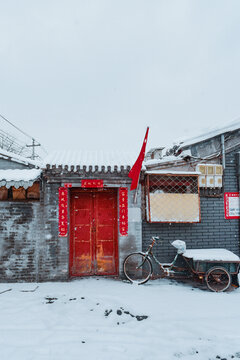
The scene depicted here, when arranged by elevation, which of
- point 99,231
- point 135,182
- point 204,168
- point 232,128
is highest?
point 232,128

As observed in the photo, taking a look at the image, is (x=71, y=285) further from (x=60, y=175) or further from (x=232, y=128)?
(x=232, y=128)

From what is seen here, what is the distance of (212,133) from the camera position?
7.96 metres

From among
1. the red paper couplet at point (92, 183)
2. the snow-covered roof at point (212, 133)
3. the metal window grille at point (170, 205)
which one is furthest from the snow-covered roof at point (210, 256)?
the snow-covered roof at point (212, 133)

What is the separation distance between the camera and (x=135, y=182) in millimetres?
6559

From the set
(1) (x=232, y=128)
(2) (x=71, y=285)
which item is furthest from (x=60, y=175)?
(1) (x=232, y=128)

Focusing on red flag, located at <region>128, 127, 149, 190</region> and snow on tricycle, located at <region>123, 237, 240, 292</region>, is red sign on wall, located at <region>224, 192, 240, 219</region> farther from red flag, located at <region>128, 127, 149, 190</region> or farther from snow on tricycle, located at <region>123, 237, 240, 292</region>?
red flag, located at <region>128, 127, 149, 190</region>

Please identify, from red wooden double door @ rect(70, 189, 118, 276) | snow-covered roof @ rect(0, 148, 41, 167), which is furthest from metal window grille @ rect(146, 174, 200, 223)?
snow-covered roof @ rect(0, 148, 41, 167)

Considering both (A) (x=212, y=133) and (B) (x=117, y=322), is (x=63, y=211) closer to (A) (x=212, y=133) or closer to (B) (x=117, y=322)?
(B) (x=117, y=322)

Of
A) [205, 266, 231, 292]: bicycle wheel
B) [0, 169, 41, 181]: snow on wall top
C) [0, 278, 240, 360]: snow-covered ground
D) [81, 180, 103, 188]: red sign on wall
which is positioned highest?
[0, 169, 41, 181]: snow on wall top

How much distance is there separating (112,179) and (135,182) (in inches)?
32.9

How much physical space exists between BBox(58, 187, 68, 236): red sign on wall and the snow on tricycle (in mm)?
2039

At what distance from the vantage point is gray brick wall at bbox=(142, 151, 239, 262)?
732 centimetres

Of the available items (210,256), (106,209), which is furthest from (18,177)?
(210,256)

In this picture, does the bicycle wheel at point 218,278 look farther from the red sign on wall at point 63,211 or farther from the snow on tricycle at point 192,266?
the red sign on wall at point 63,211
